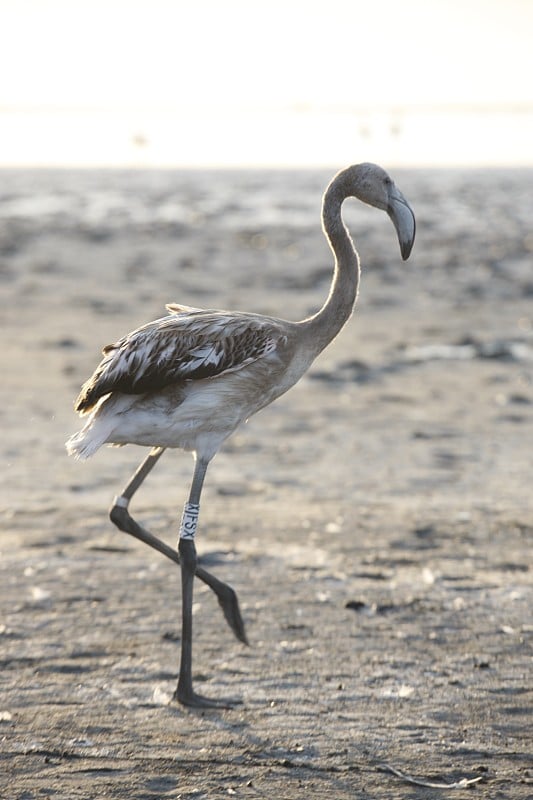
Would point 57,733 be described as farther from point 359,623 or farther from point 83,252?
point 83,252

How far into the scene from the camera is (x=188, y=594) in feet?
19.6

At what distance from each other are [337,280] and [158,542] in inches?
59.4

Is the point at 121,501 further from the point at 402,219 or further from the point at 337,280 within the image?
the point at 402,219

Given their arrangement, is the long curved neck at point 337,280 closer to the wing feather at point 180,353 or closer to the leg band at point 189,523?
the wing feather at point 180,353

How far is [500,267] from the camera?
2041 centimetres

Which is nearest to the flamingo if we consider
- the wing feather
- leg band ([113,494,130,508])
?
the wing feather

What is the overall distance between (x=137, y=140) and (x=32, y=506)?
203 ft

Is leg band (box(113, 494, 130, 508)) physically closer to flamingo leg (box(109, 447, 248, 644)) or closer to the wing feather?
flamingo leg (box(109, 447, 248, 644))

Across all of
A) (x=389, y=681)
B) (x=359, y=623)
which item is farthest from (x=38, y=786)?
(x=359, y=623)

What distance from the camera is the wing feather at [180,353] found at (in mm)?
5969

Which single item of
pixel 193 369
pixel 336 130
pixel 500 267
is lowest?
pixel 336 130

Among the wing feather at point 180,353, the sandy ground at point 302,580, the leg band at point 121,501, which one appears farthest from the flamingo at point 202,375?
the sandy ground at point 302,580

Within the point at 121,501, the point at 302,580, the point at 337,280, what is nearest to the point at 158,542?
the point at 121,501

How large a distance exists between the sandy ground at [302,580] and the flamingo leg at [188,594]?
0.08 meters
